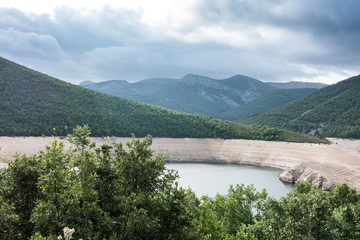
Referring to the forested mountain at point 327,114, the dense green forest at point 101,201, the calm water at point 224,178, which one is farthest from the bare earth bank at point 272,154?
the dense green forest at point 101,201

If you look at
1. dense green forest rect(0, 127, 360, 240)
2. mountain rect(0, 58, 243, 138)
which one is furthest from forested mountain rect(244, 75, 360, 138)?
dense green forest rect(0, 127, 360, 240)

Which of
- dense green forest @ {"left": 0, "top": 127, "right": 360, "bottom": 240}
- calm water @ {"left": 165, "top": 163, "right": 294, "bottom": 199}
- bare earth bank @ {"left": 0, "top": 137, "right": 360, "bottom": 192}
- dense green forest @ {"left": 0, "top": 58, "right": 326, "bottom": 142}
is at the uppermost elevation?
dense green forest @ {"left": 0, "top": 58, "right": 326, "bottom": 142}

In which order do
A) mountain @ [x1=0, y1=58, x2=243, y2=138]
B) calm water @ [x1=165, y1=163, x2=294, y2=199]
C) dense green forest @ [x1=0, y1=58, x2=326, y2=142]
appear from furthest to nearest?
dense green forest @ [x1=0, y1=58, x2=326, y2=142] < mountain @ [x1=0, y1=58, x2=243, y2=138] < calm water @ [x1=165, y1=163, x2=294, y2=199]

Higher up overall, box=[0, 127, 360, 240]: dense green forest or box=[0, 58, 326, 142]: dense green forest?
box=[0, 58, 326, 142]: dense green forest

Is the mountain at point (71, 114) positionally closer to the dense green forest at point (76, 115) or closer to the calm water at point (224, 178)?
the dense green forest at point (76, 115)

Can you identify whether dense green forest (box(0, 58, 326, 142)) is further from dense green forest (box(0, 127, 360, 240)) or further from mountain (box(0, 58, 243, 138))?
dense green forest (box(0, 127, 360, 240))

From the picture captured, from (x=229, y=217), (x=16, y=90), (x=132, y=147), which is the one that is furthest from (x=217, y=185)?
(x=16, y=90)

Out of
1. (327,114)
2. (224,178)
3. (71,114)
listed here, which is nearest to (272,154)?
(224,178)
